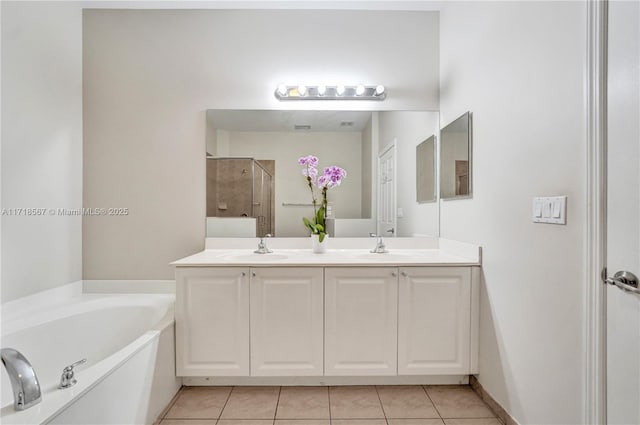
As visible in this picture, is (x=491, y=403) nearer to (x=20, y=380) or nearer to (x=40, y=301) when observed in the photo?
(x=20, y=380)

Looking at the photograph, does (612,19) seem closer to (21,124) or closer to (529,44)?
(529,44)

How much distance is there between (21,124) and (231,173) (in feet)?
3.89

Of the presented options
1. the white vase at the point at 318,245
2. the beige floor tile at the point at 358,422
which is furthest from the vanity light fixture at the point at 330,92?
the beige floor tile at the point at 358,422

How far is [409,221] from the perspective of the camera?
2393mm

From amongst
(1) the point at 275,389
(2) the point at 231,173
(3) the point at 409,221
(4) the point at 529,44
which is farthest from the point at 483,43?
(1) the point at 275,389

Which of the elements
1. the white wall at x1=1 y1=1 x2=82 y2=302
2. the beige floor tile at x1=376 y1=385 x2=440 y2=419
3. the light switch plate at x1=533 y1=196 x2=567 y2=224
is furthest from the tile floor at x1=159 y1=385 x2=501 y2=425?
the white wall at x1=1 y1=1 x2=82 y2=302

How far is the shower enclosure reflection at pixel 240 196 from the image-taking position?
2346mm

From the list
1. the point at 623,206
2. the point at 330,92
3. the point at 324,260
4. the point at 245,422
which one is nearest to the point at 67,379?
the point at 245,422

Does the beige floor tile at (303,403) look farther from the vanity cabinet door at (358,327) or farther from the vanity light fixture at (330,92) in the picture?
the vanity light fixture at (330,92)

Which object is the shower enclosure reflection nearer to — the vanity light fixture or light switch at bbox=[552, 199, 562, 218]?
the vanity light fixture

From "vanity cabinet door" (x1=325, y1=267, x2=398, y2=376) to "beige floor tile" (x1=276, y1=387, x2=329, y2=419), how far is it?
14cm

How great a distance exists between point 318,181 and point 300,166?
17 cm

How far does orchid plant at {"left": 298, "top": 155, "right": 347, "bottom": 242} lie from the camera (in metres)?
2.36

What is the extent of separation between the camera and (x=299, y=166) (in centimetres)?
239
